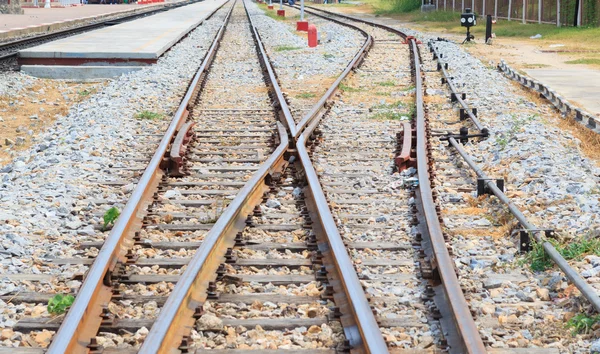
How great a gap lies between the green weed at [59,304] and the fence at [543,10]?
31.9 meters

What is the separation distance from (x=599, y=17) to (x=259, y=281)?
3127 centimetres

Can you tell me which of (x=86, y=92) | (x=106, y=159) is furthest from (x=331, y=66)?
(x=106, y=159)

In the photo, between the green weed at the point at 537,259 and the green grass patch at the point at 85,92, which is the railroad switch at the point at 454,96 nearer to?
the green grass patch at the point at 85,92

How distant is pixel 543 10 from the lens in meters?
38.7

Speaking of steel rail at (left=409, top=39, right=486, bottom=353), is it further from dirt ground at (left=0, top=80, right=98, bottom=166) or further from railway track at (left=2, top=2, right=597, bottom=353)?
dirt ground at (left=0, top=80, right=98, bottom=166)

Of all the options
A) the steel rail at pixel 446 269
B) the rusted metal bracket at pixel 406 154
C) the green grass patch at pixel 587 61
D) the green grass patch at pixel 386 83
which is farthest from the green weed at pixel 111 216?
the green grass patch at pixel 587 61

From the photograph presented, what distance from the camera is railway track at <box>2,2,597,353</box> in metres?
5.24

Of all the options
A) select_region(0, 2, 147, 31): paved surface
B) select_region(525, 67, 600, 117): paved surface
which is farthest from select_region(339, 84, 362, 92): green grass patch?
select_region(0, 2, 147, 31): paved surface

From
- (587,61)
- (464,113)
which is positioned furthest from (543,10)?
(464,113)

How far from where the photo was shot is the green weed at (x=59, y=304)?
5.62 meters

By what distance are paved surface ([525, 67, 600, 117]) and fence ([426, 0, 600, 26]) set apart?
1374 centimetres

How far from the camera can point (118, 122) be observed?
1291 cm

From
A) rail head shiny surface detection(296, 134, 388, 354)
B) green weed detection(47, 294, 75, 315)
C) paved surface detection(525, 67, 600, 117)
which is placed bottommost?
paved surface detection(525, 67, 600, 117)

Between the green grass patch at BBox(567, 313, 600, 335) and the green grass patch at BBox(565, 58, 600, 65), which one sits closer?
the green grass patch at BBox(567, 313, 600, 335)
